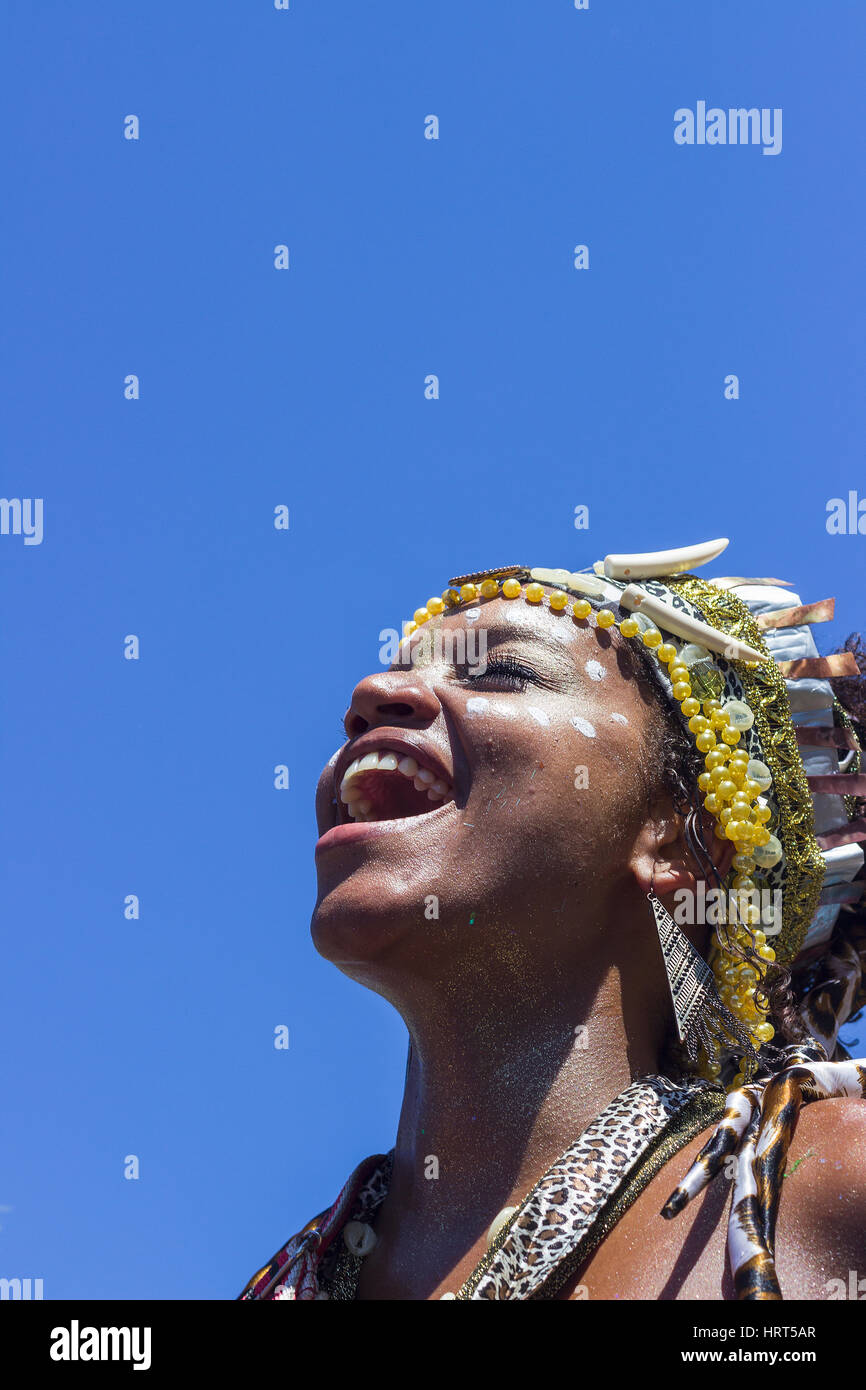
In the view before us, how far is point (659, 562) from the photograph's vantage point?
5.83 metres

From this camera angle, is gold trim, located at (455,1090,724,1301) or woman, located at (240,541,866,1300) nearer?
gold trim, located at (455,1090,724,1301)

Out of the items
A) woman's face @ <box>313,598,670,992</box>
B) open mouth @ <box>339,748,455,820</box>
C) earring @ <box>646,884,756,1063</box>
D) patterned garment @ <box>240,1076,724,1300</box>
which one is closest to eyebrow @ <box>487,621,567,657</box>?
woman's face @ <box>313,598,670,992</box>

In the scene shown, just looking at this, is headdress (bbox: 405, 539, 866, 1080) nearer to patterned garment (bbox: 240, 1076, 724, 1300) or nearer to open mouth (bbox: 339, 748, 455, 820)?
patterned garment (bbox: 240, 1076, 724, 1300)

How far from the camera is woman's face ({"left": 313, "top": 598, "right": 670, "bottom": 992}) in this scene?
15.9 ft

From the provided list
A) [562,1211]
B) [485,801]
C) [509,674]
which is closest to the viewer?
[562,1211]

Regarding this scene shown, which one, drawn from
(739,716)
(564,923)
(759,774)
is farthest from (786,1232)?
(739,716)

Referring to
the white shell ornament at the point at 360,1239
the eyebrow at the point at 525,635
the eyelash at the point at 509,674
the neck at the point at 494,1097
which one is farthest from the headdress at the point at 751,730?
the white shell ornament at the point at 360,1239

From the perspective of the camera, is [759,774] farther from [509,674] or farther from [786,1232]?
[786,1232]

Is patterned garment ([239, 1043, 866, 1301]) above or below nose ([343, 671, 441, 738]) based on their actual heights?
below

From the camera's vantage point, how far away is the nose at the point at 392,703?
203 inches

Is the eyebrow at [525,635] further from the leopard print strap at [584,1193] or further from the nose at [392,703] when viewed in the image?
the leopard print strap at [584,1193]

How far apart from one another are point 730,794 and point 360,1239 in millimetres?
1917

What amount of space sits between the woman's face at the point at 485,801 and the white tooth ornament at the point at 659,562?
45 centimetres

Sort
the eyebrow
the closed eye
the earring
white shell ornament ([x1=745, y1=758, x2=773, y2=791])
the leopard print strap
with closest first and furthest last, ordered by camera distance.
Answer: the leopard print strap
the earring
the closed eye
the eyebrow
white shell ornament ([x1=745, y1=758, x2=773, y2=791])
